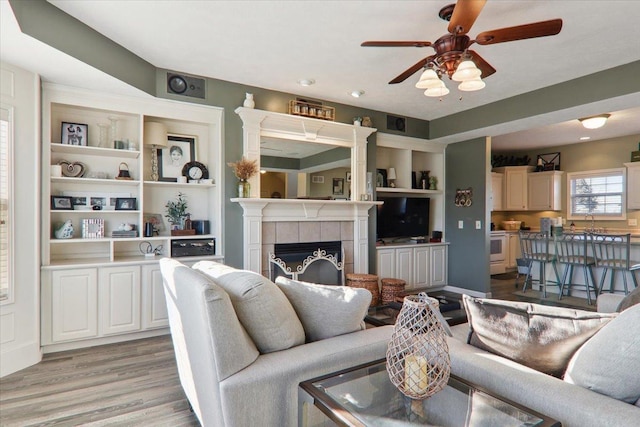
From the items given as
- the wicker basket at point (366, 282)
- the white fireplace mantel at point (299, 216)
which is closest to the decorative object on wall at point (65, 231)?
the white fireplace mantel at point (299, 216)

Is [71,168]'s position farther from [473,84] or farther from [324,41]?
[473,84]

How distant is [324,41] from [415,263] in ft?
12.1

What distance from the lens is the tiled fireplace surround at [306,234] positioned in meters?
4.23

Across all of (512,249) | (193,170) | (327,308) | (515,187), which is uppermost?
(515,187)

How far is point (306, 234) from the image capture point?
453 cm

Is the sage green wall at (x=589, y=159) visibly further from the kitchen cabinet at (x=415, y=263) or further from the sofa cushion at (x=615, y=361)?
the sofa cushion at (x=615, y=361)

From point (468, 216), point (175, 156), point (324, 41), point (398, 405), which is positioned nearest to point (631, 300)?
point (398, 405)

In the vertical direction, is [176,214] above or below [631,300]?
above

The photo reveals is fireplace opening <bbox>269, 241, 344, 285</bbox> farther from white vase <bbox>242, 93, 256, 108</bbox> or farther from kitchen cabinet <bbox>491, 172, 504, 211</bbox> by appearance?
kitchen cabinet <bbox>491, 172, 504, 211</bbox>

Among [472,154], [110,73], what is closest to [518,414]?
[110,73]

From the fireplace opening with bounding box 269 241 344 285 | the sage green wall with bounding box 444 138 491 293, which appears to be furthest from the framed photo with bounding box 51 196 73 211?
the sage green wall with bounding box 444 138 491 293

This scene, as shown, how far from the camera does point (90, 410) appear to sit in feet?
7.56

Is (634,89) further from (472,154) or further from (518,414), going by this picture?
(518,414)

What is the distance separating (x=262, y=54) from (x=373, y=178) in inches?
93.7
